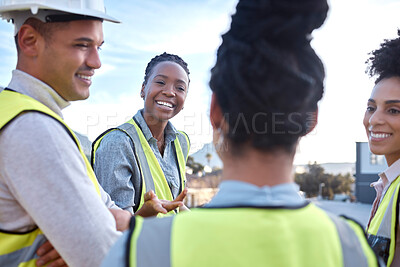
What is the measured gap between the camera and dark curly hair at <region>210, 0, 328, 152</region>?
4.13 ft

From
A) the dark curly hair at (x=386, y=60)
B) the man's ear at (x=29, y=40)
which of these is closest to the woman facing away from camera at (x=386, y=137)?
the dark curly hair at (x=386, y=60)

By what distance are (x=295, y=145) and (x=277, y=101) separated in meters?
0.18

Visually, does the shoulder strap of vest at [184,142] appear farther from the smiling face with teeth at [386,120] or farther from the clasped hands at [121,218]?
the smiling face with teeth at [386,120]

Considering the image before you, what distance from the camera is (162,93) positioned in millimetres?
3961

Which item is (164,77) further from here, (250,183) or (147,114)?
(250,183)

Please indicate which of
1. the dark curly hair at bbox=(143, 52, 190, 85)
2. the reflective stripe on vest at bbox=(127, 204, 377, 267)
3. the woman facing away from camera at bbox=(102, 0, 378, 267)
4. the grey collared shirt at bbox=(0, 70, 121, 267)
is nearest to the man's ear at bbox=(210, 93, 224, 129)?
the woman facing away from camera at bbox=(102, 0, 378, 267)

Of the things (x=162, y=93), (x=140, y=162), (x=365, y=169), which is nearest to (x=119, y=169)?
(x=140, y=162)

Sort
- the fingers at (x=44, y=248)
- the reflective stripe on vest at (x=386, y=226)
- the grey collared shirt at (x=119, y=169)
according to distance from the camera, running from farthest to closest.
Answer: the grey collared shirt at (x=119, y=169) < the reflective stripe on vest at (x=386, y=226) < the fingers at (x=44, y=248)

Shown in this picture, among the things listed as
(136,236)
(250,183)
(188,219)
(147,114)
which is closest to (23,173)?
(136,236)

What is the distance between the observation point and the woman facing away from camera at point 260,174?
1.19 metres

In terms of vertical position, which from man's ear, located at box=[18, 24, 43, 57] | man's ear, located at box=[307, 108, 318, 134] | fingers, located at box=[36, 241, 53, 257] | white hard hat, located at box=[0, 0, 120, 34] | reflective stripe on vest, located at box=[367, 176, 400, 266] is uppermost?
white hard hat, located at box=[0, 0, 120, 34]

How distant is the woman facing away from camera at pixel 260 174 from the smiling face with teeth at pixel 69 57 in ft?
3.01

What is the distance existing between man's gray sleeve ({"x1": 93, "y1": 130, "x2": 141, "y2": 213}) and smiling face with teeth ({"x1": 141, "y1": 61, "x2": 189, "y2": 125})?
559 millimetres

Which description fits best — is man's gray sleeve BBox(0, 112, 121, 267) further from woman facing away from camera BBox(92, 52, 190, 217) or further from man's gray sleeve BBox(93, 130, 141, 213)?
man's gray sleeve BBox(93, 130, 141, 213)
